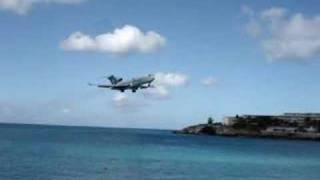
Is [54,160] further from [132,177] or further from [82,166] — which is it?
[132,177]

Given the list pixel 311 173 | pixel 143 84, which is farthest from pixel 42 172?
pixel 311 173

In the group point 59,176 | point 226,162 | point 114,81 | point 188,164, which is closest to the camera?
point 59,176

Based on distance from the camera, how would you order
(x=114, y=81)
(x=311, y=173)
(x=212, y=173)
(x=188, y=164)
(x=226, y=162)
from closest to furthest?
(x=114, y=81), (x=212, y=173), (x=311, y=173), (x=188, y=164), (x=226, y=162)

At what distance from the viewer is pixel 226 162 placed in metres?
106

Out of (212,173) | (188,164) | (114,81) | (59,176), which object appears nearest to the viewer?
(59,176)

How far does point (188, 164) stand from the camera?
317 feet

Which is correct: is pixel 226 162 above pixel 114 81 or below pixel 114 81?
below

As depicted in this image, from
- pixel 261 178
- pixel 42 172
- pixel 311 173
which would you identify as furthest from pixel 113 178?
pixel 311 173

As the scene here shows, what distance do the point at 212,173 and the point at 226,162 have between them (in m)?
23.5

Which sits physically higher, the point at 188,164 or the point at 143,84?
the point at 143,84

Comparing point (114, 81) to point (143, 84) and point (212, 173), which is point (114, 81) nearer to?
point (143, 84)

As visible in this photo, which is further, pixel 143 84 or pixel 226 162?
pixel 226 162

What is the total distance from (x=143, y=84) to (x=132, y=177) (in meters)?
10.9

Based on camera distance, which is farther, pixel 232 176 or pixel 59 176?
pixel 232 176
